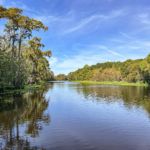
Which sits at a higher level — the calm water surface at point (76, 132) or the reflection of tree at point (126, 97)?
the reflection of tree at point (126, 97)

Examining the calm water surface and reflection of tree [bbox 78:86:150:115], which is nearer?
the calm water surface

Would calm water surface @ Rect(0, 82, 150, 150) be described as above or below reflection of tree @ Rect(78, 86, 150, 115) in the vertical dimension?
below

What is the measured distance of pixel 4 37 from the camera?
65.2 metres

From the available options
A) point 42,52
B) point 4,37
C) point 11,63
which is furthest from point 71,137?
point 42,52

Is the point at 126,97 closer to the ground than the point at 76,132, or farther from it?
farther from it

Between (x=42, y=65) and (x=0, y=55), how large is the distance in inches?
2957

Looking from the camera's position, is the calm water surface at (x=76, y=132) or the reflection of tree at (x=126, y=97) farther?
the reflection of tree at (x=126, y=97)

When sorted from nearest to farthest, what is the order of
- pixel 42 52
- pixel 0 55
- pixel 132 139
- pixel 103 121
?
1. pixel 132 139
2. pixel 103 121
3. pixel 0 55
4. pixel 42 52

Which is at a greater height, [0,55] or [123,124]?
[0,55]

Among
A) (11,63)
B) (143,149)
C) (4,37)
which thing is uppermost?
(4,37)

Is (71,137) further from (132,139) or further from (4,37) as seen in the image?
(4,37)

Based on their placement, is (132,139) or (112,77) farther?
(112,77)

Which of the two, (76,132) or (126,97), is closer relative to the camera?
(76,132)

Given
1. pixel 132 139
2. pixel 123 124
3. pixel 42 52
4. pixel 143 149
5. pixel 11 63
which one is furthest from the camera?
pixel 42 52
